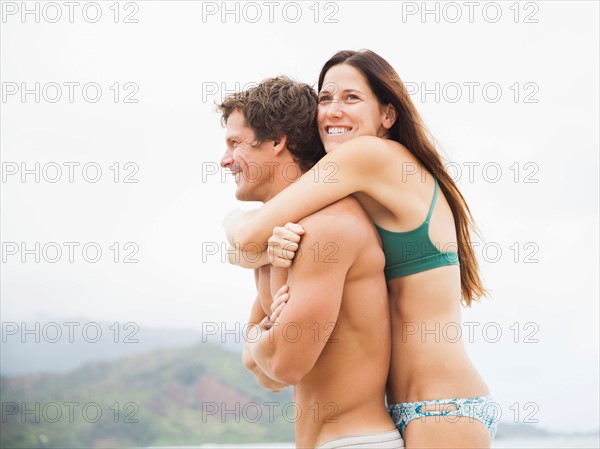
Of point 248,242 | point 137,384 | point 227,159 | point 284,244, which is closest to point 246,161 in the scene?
point 227,159

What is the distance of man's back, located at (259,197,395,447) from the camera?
171 centimetres

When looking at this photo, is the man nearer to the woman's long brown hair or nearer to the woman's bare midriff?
the woman's bare midriff

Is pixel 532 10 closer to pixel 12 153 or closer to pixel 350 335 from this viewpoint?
pixel 350 335

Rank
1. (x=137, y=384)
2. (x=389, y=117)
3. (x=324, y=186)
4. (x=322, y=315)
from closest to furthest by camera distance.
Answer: (x=322, y=315) < (x=324, y=186) < (x=389, y=117) < (x=137, y=384)

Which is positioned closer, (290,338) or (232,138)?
(290,338)

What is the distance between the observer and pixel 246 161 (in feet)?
6.55

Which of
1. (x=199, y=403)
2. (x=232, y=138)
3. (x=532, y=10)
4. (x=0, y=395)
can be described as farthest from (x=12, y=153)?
(x=232, y=138)

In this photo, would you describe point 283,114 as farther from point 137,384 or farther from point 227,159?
point 137,384

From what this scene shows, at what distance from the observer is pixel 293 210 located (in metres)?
1.81

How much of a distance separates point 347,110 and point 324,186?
10.4 inches

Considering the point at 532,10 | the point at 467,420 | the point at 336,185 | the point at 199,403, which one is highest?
the point at 532,10

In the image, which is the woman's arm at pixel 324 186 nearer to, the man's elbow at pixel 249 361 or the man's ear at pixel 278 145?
the man's ear at pixel 278 145

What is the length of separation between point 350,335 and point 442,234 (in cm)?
34

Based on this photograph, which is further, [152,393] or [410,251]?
[152,393]
